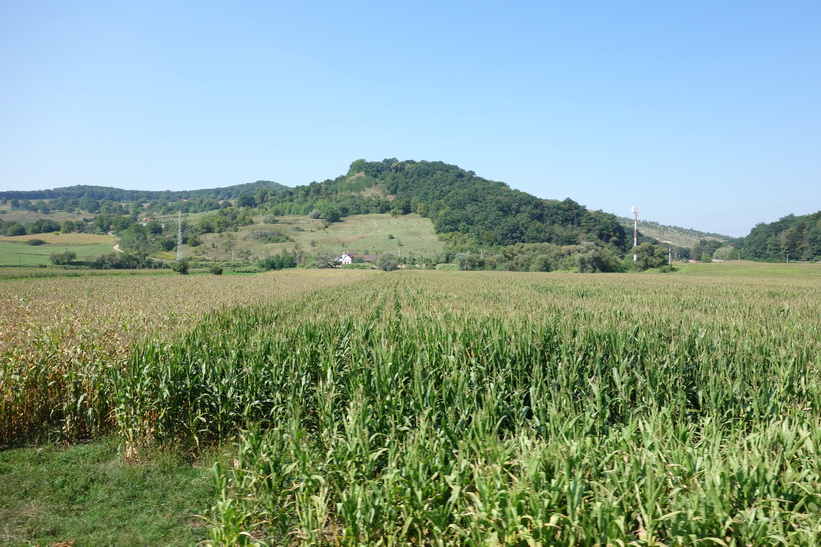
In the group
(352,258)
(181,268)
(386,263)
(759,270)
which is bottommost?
(181,268)

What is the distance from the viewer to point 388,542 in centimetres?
408

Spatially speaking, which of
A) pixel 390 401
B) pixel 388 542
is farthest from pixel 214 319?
pixel 388 542

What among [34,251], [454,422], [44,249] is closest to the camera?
[454,422]

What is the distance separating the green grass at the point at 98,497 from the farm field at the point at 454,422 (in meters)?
0.13

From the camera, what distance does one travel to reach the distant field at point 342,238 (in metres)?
120

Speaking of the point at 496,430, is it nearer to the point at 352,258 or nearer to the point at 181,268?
the point at 181,268

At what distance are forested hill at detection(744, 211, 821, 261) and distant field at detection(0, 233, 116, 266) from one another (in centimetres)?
13998

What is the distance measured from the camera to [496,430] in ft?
17.7

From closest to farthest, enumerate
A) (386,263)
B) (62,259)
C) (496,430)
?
1. (496,430)
2. (62,259)
3. (386,263)

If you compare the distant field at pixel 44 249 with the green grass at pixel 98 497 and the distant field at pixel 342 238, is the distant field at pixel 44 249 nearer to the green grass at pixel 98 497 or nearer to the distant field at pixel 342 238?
the distant field at pixel 342 238

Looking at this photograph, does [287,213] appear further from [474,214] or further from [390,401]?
[390,401]

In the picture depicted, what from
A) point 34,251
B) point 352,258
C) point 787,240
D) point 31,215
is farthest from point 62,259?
point 787,240

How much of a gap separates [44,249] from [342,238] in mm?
75182

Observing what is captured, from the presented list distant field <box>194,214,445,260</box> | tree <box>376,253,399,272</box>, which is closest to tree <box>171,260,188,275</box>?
tree <box>376,253,399,272</box>
